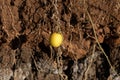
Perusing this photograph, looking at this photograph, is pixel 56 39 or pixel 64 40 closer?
pixel 56 39

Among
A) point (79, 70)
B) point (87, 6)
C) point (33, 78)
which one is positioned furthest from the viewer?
point (33, 78)

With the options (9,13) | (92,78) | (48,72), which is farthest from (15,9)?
(92,78)

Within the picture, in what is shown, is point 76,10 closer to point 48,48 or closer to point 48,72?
point 48,48

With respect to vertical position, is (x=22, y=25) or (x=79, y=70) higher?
(x=22, y=25)

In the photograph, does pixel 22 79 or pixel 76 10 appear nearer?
pixel 76 10
